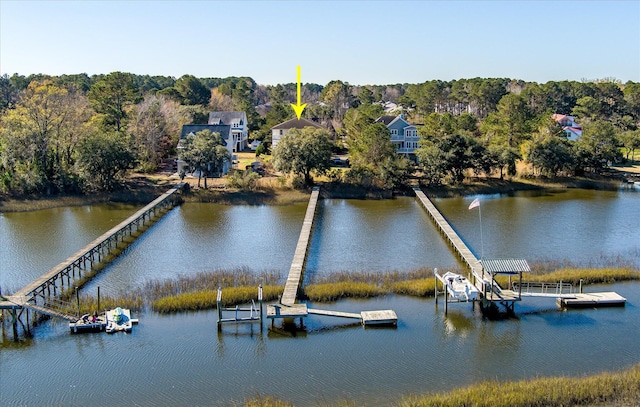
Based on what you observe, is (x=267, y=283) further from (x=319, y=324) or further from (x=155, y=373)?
(x=155, y=373)

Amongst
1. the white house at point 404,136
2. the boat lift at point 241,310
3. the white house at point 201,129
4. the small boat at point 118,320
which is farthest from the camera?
the white house at point 404,136

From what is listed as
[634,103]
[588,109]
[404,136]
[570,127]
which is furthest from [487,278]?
[634,103]

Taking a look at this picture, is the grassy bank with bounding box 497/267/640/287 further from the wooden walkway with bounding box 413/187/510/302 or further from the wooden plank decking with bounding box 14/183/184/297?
the wooden plank decking with bounding box 14/183/184/297

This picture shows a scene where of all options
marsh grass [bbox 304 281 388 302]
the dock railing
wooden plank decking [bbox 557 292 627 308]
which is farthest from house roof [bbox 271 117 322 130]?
→ wooden plank decking [bbox 557 292 627 308]

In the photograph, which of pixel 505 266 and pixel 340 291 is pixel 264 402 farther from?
pixel 505 266

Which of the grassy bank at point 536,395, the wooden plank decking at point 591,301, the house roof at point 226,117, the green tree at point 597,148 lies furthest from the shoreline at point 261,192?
the grassy bank at point 536,395

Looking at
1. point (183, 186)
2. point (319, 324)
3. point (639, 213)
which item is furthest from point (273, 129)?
point (319, 324)

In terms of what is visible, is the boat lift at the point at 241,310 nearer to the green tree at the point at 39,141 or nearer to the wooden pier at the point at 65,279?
the wooden pier at the point at 65,279
